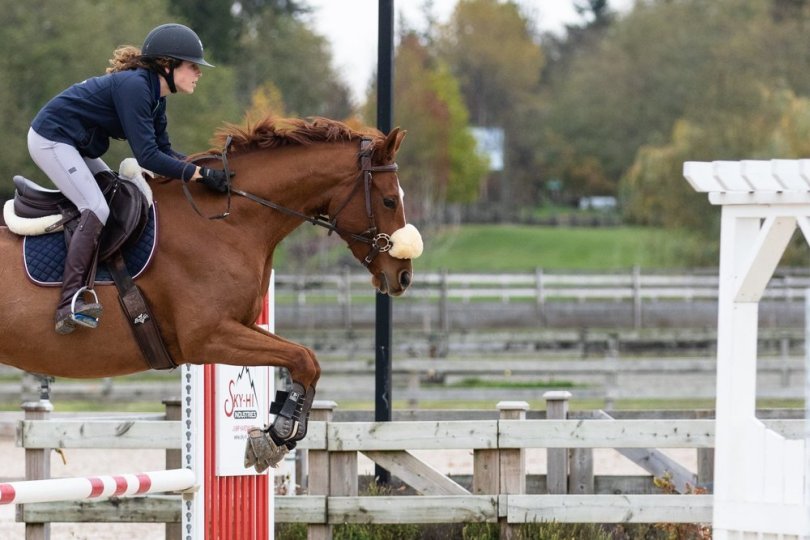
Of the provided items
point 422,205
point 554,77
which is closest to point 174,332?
point 422,205

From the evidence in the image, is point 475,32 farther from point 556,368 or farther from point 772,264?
point 772,264

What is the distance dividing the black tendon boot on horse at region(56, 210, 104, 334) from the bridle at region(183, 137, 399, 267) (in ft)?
1.79

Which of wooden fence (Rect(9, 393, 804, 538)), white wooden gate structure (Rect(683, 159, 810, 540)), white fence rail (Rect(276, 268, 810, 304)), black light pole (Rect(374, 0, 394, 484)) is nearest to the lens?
white wooden gate structure (Rect(683, 159, 810, 540))

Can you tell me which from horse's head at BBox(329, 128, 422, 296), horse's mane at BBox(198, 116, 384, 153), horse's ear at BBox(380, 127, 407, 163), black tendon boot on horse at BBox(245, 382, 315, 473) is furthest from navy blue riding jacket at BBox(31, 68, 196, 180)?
black tendon boot on horse at BBox(245, 382, 315, 473)

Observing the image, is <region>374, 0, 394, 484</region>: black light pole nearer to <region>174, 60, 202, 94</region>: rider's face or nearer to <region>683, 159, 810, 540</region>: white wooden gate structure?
<region>174, 60, 202, 94</region>: rider's face

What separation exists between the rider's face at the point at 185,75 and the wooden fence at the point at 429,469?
1.95 meters

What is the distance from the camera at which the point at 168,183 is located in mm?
6777

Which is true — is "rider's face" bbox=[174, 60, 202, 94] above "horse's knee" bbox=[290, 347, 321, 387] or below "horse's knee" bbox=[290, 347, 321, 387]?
above

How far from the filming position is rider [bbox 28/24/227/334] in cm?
632

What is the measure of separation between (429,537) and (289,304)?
2429 centimetres

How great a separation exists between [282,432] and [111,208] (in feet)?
4.49

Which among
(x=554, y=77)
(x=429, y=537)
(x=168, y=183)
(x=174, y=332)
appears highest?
(x=554, y=77)

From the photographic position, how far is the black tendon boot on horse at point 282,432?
6.54m

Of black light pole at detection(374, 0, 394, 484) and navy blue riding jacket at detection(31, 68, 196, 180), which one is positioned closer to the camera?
navy blue riding jacket at detection(31, 68, 196, 180)
